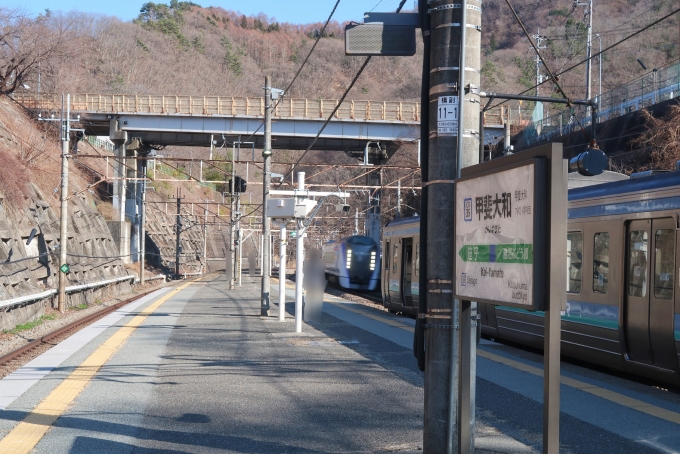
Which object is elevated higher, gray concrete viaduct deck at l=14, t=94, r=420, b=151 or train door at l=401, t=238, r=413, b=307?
gray concrete viaduct deck at l=14, t=94, r=420, b=151

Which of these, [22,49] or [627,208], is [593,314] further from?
[22,49]

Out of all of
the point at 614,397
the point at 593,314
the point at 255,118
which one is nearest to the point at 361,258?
the point at 255,118

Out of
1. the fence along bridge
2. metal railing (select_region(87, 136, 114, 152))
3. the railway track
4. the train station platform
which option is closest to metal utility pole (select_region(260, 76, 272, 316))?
the railway track

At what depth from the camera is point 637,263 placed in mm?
10359

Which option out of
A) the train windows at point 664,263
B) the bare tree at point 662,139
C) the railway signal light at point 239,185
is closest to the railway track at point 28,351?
the train windows at point 664,263

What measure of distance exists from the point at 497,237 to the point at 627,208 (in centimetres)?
615

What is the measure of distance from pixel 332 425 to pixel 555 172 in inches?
160

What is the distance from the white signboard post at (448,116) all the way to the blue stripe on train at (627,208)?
187 inches

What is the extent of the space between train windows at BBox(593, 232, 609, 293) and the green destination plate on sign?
6218 millimetres

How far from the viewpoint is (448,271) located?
5895 mm

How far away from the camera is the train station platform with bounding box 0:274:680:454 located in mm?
6996

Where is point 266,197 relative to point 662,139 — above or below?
below

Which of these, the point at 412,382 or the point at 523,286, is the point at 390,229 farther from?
the point at 523,286

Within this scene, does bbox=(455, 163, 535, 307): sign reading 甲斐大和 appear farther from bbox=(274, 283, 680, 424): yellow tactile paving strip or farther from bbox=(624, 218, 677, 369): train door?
bbox=(624, 218, 677, 369): train door
